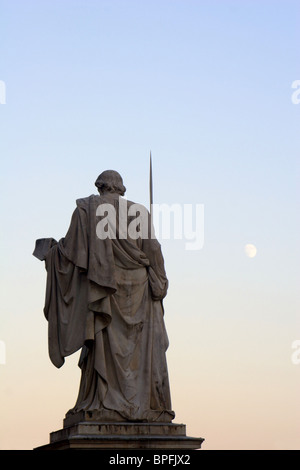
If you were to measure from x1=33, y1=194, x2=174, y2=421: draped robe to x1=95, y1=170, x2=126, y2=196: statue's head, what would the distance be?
0.19 m

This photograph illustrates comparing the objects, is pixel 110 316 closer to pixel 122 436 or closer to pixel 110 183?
pixel 122 436

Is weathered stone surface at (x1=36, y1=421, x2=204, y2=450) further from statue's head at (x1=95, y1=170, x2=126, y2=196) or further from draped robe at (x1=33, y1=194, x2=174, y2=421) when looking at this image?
statue's head at (x1=95, y1=170, x2=126, y2=196)

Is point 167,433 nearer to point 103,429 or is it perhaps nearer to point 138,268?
point 103,429

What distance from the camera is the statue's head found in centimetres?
2258

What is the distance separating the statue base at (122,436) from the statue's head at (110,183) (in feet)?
14.9

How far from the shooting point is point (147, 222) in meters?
22.5

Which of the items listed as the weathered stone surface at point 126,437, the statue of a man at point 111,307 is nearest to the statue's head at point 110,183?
the statue of a man at point 111,307

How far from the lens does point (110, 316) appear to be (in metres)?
21.3

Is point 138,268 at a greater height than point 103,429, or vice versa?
point 138,268

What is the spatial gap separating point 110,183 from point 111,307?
259 cm

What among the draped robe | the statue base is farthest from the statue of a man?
the statue base
